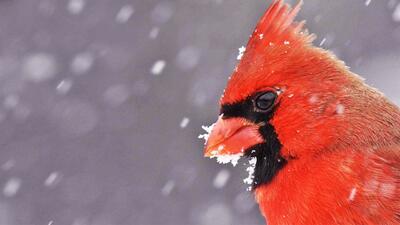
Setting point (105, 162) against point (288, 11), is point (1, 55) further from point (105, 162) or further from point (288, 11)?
→ point (288, 11)

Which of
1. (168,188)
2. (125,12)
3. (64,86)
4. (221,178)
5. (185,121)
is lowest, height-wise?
(221,178)

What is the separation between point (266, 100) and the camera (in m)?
2.74

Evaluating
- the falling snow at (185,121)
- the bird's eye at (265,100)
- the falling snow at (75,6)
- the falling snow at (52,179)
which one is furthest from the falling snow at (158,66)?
the bird's eye at (265,100)

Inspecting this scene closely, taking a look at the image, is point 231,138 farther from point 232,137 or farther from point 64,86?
point 64,86

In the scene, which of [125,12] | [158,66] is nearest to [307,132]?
[158,66]

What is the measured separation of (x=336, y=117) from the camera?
2.68 m

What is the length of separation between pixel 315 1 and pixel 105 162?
1.43 metres

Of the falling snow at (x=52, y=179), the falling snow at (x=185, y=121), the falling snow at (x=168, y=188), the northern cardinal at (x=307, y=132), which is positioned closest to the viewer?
the northern cardinal at (x=307, y=132)

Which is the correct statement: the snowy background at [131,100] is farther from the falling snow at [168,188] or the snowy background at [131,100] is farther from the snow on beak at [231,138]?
the snow on beak at [231,138]

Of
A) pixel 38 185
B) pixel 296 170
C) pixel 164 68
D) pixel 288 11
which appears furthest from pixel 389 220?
pixel 38 185

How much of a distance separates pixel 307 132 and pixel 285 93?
0.13 m

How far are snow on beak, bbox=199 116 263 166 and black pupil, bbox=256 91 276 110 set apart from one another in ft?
0.32

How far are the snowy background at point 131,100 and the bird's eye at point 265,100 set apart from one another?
2038 mm

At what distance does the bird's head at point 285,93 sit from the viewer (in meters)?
2.70
